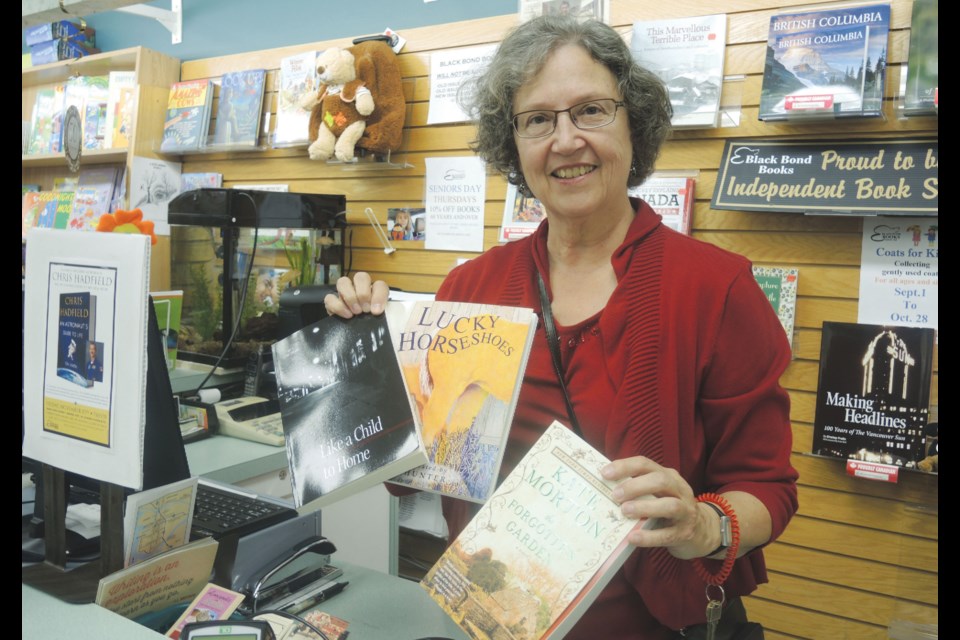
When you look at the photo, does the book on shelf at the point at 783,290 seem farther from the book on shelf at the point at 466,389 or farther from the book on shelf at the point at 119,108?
the book on shelf at the point at 119,108

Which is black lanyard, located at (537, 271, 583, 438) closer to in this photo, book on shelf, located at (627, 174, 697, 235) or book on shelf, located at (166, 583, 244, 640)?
book on shelf, located at (166, 583, 244, 640)

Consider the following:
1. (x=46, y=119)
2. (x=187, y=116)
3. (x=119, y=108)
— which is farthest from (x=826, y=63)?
(x=46, y=119)

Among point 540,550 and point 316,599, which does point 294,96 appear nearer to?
point 316,599

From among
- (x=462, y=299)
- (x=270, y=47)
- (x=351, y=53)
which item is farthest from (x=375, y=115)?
(x=462, y=299)

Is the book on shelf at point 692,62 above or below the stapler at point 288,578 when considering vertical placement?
above

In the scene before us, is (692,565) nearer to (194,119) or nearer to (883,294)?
(883,294)

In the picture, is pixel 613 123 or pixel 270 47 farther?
pixel 270 47

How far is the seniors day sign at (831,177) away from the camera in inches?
77.7

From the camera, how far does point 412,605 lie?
3.99 ft

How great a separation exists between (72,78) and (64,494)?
4042mm

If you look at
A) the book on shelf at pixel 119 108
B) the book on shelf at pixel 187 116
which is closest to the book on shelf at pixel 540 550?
the book on shelf at pixel 187 116

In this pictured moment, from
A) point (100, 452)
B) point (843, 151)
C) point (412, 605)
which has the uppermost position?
point (843, 151)

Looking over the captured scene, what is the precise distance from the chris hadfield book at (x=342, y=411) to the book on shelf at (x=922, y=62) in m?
1.73

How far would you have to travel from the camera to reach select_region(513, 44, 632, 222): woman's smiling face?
4.07 ft
